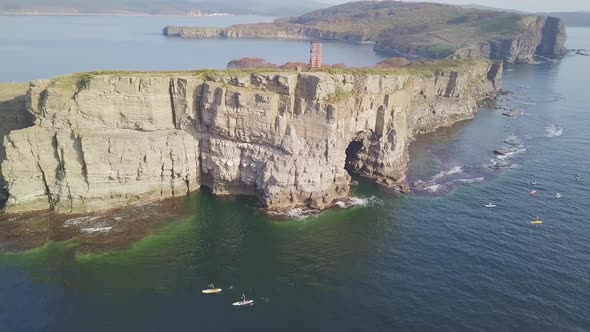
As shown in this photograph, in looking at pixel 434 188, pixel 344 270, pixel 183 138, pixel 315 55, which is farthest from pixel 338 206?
pixel 315 55

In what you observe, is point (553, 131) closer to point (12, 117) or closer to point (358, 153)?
point (358, 153)

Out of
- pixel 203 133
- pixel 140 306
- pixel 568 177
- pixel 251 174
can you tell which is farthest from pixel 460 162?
pixel 140 306

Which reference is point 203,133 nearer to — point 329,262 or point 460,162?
point 329,262

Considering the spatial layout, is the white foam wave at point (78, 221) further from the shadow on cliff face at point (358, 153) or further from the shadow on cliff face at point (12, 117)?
the shadow on cliff face at point (358, 153)

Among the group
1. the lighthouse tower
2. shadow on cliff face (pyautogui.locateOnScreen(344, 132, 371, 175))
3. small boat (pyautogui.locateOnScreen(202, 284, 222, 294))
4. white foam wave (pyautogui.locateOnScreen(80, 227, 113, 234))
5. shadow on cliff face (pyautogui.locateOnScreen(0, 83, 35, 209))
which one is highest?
the lighthouse tower

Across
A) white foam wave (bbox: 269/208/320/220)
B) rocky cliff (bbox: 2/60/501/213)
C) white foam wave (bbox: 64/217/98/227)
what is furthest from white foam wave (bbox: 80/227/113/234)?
white foam wave (bbox: 269/208/320/220)

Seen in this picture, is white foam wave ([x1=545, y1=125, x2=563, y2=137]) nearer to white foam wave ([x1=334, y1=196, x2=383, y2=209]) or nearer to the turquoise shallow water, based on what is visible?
the turquoise shallow water
